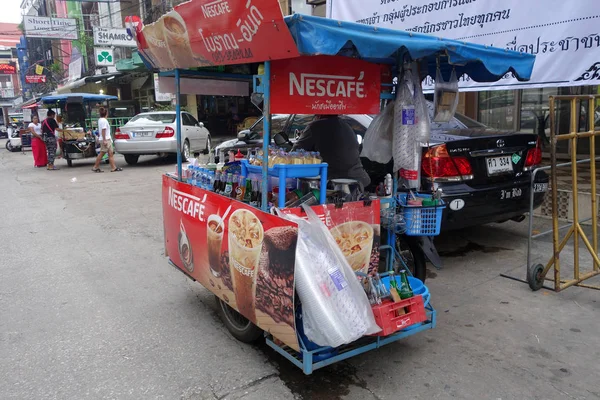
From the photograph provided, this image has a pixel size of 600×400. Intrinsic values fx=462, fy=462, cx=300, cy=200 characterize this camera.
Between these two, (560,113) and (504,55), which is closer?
(504,55)

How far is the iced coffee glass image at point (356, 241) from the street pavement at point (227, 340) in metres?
0.67

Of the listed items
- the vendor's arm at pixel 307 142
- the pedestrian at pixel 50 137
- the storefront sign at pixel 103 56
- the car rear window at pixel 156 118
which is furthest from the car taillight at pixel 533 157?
the storefront sign at pixel 103 56

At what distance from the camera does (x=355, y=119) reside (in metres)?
5.68

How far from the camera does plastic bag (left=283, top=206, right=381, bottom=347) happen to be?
2588 millimetres

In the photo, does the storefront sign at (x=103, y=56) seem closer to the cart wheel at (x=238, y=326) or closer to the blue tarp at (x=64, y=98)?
the blue tarp at (x=64, y=98)

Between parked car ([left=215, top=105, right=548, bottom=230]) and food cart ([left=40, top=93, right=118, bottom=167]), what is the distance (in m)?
12.1

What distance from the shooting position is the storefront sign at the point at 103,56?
77.9ft

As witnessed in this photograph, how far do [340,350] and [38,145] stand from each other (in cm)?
1508

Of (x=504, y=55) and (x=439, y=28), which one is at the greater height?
(x=439, y=28)

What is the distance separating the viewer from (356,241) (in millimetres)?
3125

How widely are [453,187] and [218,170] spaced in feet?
7.64

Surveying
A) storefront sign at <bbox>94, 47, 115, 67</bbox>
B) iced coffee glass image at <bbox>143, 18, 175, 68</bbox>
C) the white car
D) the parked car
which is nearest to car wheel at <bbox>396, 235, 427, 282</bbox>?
the parked car

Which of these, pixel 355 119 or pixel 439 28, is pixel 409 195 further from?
pixel 439 28

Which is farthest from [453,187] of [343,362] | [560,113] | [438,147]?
[560,113]
